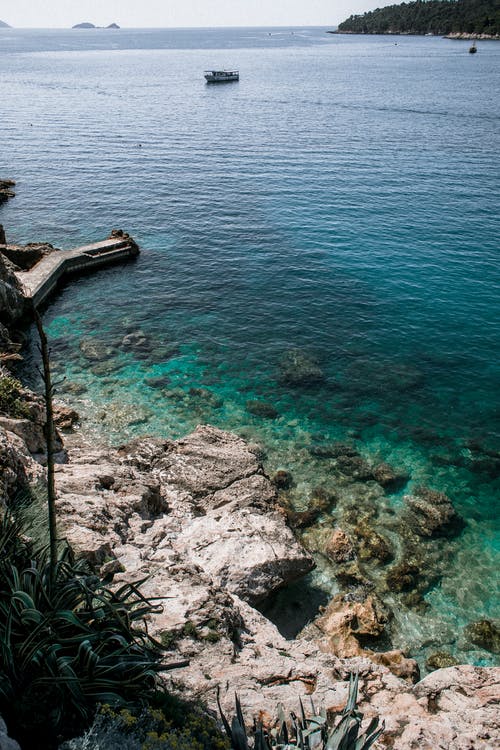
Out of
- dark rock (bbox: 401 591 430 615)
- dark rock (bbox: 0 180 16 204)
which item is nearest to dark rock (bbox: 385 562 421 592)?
dark rock (bbox: 401 591 430 615)

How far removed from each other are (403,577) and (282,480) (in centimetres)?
639

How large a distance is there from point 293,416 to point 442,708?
16443 mm

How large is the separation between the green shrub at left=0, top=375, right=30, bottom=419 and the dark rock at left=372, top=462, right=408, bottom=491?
15622 millimetres

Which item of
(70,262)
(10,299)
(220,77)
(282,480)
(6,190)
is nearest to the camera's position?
(282,480)

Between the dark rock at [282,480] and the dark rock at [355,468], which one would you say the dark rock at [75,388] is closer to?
the dark rock at [282,480]

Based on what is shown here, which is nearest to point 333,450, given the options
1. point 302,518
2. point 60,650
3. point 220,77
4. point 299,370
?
point 302,518

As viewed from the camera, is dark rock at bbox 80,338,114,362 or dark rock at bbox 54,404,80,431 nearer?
dark rock at bbox 54,404,80,431

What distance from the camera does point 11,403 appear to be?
21.2 meters

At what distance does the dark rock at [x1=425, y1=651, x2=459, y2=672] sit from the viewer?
15.5 m

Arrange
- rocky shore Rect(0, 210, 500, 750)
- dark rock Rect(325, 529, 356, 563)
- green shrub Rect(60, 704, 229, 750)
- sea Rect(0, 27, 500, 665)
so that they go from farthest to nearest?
sea Rect(0, 27, 500, 665), dark rock Rect(325, 529, 356, 563), rocky shore Rect(0, 210, 500, 750), green shrub Rect(60, 704, 229, 750)

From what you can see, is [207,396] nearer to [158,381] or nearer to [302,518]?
[158,381]

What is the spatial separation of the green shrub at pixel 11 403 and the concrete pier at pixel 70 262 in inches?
547

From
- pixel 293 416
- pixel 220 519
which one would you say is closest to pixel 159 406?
pixel 293 416

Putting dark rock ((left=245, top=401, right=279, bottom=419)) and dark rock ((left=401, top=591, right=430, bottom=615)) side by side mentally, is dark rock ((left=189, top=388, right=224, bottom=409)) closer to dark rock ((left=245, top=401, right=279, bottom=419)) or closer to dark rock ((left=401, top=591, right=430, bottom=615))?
dark rock ((left=245, top=401, right=279, bottom=419))
